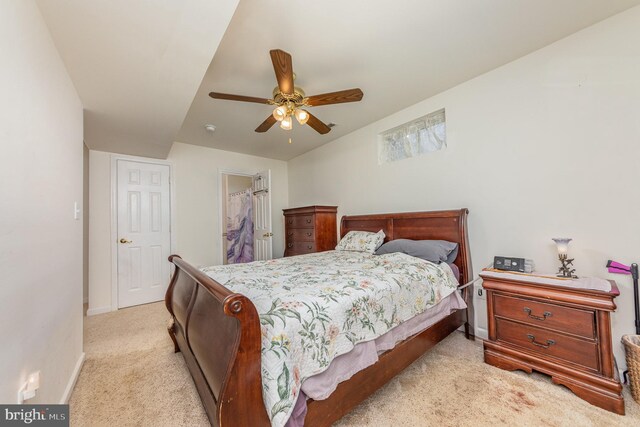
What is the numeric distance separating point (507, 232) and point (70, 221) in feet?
11.7

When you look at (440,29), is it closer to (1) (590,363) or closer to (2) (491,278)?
(2) (491,278)

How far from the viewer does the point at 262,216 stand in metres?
3.96

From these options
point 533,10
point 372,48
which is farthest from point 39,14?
point 533,10

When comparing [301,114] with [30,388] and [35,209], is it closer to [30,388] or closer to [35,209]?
[35,209]

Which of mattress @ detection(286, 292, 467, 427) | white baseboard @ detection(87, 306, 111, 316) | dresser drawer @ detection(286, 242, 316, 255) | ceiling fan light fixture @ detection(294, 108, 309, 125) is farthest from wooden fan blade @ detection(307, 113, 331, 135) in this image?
white baseboard @ detection(87, 306, 111, 316)

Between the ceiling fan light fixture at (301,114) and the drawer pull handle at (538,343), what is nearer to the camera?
the drawer pull handle at (538,343)

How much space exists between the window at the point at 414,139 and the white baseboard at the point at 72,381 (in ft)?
11.7

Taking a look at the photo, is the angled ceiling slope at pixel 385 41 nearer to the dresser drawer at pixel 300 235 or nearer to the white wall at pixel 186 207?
the white wall at pixel 186 207

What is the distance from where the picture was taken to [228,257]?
202 inches

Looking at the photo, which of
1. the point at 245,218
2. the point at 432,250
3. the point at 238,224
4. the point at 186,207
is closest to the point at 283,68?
the point at 432,250

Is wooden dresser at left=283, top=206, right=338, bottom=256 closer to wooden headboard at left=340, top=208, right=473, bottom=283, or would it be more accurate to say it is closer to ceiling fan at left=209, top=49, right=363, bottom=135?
wooden headboard at left=340, top=208, right=473, bottom=283

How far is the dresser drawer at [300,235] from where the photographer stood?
3.70 meters

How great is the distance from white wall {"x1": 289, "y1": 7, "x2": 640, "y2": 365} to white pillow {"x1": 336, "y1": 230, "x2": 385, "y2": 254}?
1.90 ft

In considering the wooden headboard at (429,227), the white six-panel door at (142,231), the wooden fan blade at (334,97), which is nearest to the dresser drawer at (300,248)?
the wooden headboard at (429,227)
